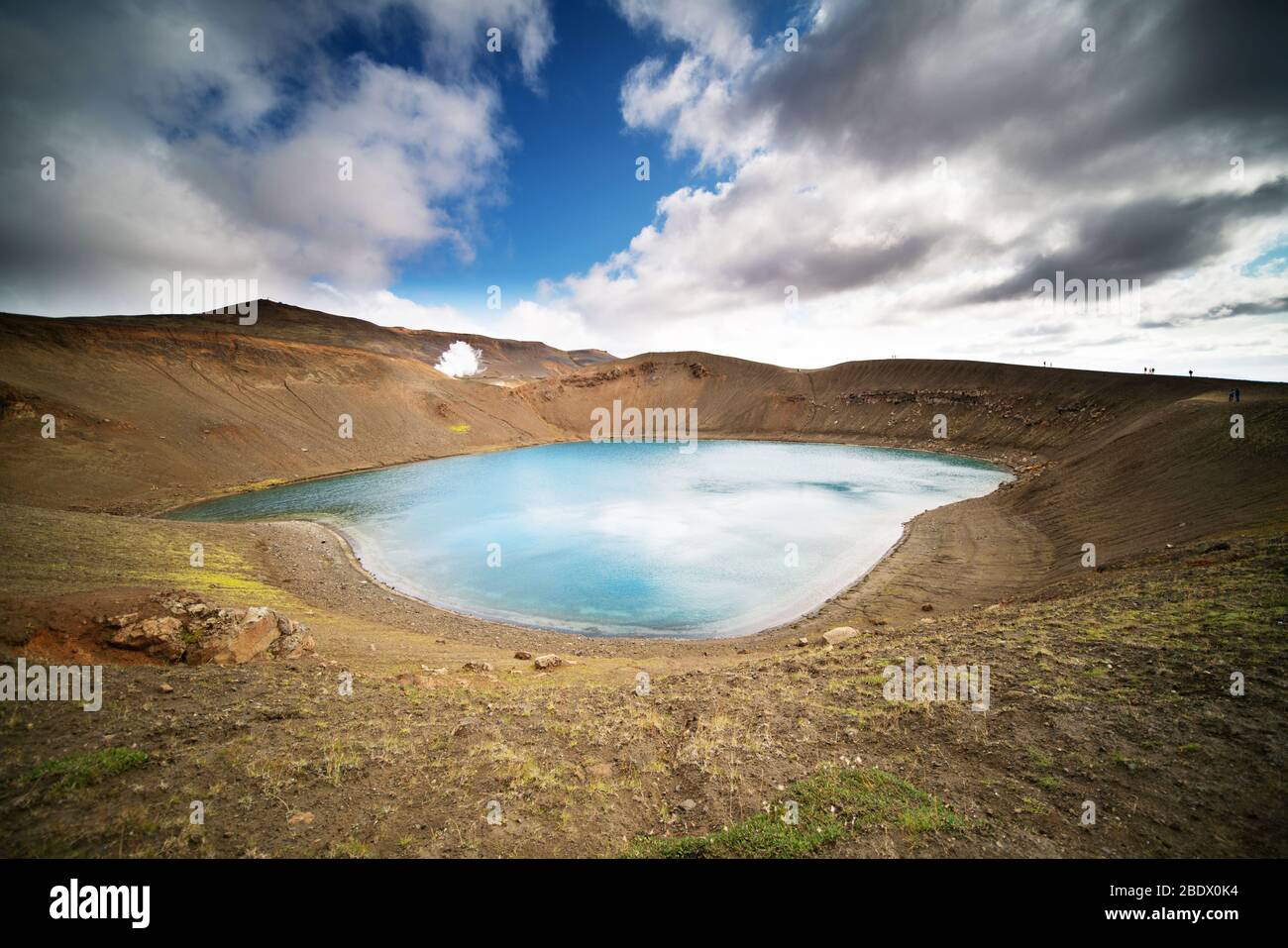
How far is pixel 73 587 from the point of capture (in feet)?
38.3

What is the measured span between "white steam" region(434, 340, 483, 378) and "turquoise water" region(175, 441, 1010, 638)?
121646 mm

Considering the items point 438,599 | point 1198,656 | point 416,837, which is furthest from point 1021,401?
point 416,837

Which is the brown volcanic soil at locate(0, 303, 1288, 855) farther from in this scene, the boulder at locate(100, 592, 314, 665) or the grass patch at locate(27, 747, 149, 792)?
the boulder at locate(100, 592, 314, 665)

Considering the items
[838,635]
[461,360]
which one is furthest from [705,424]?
[461,360]

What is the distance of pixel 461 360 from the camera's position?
170 metres

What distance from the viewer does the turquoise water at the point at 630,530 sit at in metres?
17.2

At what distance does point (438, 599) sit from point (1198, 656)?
64.5 feet

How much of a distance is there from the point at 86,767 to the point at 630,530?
21.5 m

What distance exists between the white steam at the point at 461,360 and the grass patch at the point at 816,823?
6428 inches

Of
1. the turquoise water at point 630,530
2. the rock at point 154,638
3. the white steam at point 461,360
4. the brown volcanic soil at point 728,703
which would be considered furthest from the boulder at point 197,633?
the white steam at point 461,360

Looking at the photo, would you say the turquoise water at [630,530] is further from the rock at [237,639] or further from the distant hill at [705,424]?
the rock at [237,639]

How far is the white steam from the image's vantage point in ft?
525

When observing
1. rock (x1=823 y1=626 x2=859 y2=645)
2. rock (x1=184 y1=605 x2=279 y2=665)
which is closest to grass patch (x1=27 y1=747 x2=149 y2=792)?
rock (x1=184 y1=605 x2=279 y2=665)
